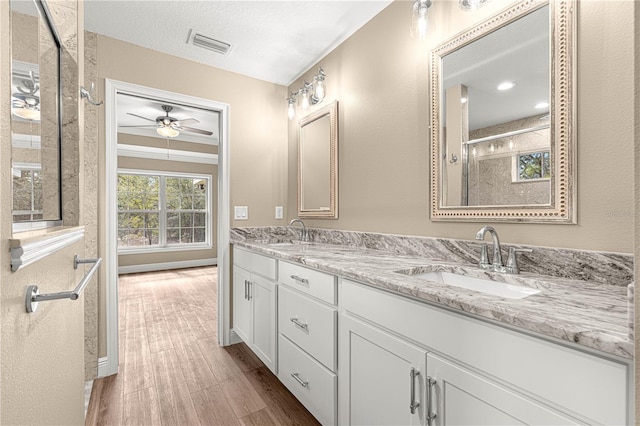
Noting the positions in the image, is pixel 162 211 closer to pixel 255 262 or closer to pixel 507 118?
pixel 255 262

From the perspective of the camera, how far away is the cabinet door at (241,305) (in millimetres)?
2287

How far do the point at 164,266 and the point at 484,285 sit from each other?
596 cm

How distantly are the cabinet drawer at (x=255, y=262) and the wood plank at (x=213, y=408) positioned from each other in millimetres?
768

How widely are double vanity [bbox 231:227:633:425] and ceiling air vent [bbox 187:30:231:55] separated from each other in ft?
5.47

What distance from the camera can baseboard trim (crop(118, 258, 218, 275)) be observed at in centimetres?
544

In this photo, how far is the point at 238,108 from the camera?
2.73m

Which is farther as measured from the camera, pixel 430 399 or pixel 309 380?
pixel 309 380

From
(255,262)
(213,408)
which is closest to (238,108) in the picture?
(255,262)

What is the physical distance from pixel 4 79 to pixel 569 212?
160 cm

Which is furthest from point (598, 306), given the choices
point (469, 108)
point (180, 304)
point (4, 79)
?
point (180, 304)

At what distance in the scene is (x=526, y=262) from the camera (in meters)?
1.21

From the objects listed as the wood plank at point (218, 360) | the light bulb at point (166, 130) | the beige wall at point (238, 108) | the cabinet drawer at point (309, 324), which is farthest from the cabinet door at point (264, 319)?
the light bulb at point (166, 130)

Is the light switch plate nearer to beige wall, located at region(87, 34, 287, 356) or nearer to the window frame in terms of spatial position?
beige wall, located at region(87, 34, 287, 356)

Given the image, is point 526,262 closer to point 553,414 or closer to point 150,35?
point 553,414
